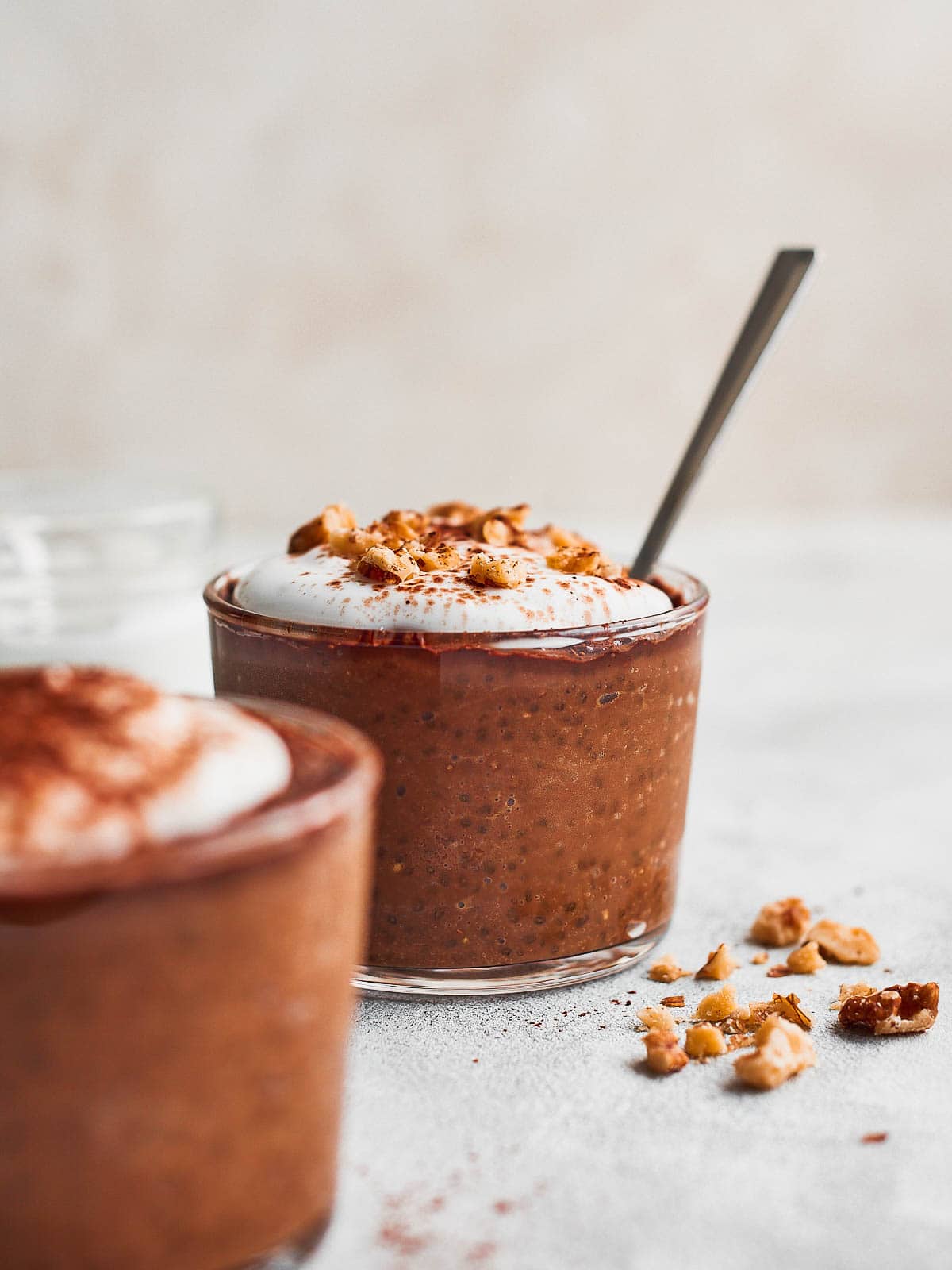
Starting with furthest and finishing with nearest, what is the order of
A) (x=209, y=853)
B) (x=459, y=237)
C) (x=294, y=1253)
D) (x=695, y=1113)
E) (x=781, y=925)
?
(x=459, y=237)
(x=781, y=925)
(x=695, y=1113)
(x=294, y=1253)
(x=209, y=853)

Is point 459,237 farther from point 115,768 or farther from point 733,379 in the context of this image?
point 115,768

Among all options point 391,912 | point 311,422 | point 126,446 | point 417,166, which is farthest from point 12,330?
point 391,912

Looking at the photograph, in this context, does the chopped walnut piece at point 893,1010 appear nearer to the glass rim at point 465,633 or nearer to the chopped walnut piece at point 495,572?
the glass rim at point 465,633

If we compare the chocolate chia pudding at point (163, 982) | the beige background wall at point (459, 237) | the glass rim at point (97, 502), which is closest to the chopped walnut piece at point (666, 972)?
the chocolate chia pudding at point (163, 982)

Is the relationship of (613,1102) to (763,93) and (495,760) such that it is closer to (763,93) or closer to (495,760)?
(495,760)

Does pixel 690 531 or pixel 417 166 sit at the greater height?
pixel 417 166

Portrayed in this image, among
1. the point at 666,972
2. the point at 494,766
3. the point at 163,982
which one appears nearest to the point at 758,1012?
the point at 666,972
